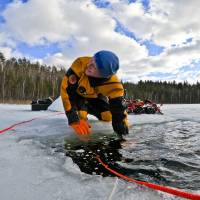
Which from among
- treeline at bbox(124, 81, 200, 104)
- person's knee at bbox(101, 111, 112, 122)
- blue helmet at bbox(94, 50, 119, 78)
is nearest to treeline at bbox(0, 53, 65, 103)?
treeline at bbox(124, 81, 200, 104)

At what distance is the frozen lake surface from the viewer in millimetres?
1604

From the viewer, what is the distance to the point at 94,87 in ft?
13.2

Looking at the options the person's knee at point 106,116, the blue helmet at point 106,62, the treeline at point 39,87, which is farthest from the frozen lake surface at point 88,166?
the treeline at point 39,87

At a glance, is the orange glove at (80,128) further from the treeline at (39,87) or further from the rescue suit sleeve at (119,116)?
the treeline at (39,87)

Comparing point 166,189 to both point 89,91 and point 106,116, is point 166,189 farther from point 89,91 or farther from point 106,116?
point 106,116

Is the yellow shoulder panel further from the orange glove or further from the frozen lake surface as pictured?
the frozen lake surface

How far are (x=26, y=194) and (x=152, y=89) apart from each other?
86.0 metres

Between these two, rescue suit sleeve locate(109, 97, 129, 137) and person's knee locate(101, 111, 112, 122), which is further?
person's knee locate(101, 111, 112, 122)

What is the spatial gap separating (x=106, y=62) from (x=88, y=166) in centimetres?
162

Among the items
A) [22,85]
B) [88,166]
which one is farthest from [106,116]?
[22,85]

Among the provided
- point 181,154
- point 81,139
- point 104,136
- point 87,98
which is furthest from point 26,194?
point 87,98

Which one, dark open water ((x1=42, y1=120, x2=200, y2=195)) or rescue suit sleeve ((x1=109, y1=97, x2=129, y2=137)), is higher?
rescue suit sleeve ((x1=109, y1=97, x2=129, y2=137))

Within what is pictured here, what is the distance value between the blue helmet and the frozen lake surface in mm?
890

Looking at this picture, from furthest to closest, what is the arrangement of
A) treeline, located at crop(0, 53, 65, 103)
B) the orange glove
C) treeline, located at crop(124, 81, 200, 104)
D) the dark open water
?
treeline, located at crop(124, 81, 200, 104)
treeline, located at crop(0, 53, 65, 103)
the orange glove
the dark open water
